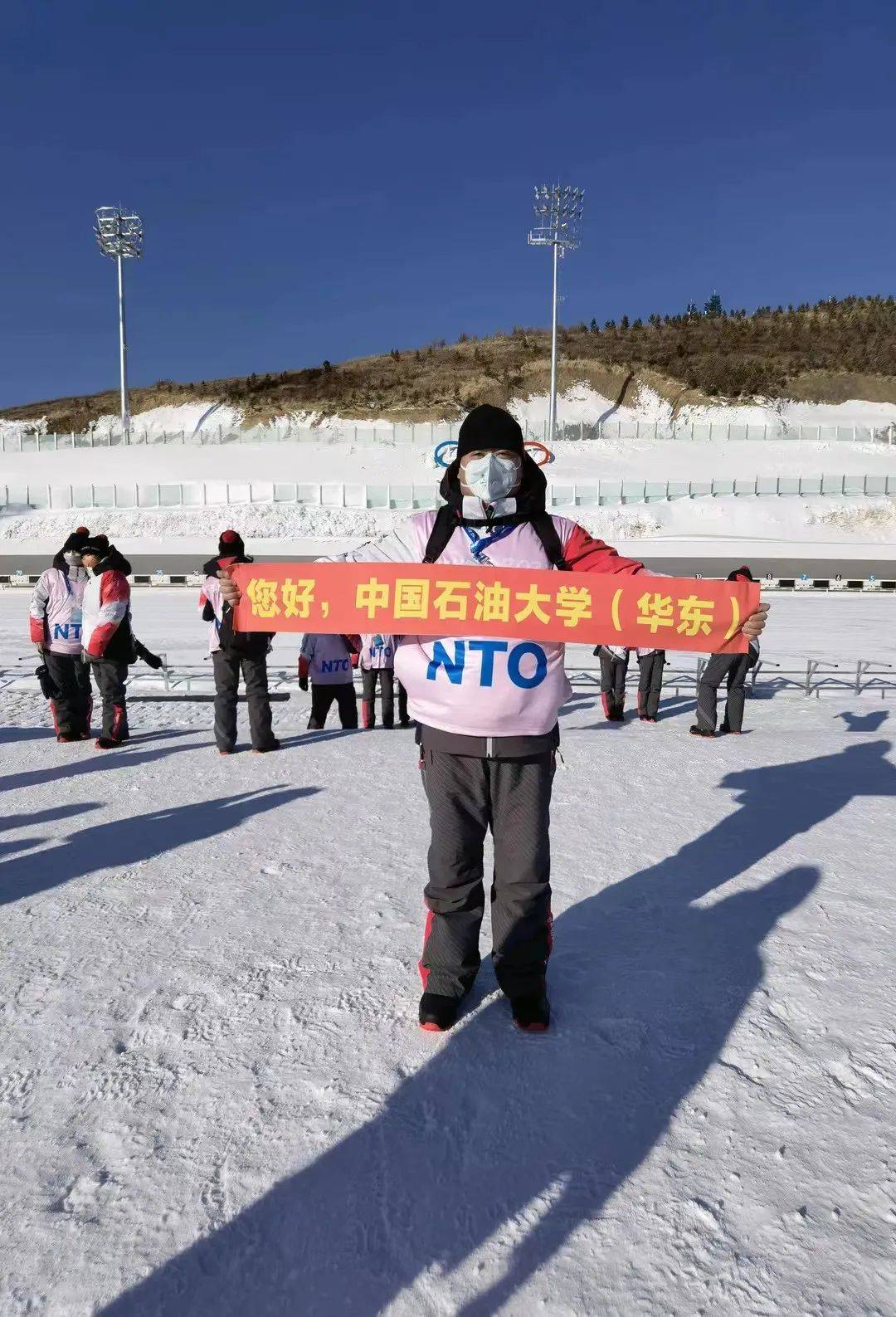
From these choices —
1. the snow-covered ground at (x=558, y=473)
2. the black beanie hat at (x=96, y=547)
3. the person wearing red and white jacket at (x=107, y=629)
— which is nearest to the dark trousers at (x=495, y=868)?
the person wearing red and white jacket at (x=107, y=629)

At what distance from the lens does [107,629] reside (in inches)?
269

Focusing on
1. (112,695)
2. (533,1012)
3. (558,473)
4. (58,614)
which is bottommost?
(533,1012)

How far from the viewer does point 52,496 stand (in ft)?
135

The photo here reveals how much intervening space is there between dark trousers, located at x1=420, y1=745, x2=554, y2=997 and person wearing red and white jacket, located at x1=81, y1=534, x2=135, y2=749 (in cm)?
478

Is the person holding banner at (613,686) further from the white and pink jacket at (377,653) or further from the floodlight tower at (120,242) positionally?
the floodlight tower at (120,242)

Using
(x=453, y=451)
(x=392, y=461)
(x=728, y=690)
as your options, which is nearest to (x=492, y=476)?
(x=453, y=451)

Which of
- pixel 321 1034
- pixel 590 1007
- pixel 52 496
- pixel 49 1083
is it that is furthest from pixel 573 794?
pixel 52 496

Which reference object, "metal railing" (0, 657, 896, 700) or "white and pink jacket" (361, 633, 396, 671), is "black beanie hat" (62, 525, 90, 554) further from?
"metal railing" (0, 657, 896, 700)

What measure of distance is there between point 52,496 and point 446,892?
44395 millimetres

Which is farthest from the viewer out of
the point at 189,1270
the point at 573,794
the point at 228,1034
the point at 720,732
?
the point at 720,732

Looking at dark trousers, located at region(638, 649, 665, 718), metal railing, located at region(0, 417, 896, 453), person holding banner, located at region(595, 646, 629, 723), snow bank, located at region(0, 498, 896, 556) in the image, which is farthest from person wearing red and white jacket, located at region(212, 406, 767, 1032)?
metal railing, located at region(0, 417, 896, 453)

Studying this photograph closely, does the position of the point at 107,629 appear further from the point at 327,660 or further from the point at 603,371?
the point at 603,371

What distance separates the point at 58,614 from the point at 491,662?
5.93m

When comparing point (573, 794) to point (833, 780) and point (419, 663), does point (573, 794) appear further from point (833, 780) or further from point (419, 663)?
point (419, 663)
